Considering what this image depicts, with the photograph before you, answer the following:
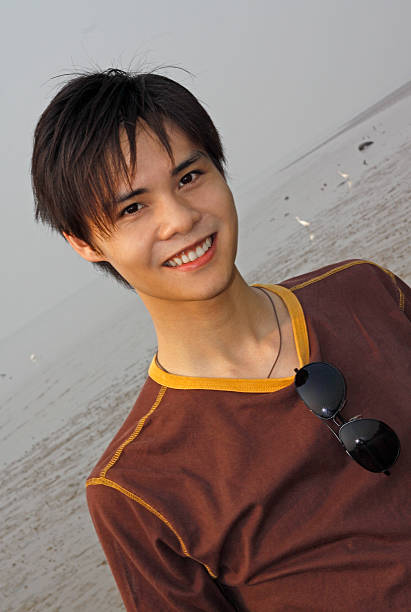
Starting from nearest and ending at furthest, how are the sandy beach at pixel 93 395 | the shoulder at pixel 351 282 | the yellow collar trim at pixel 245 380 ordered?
1. the yellow collar trim at pixel 245 380
2. the shoulder at pixel 351 282
3. the sandy beach at pixel 93 395

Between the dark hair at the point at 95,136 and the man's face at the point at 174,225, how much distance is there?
4 centimetres

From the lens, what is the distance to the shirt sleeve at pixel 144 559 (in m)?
1.54

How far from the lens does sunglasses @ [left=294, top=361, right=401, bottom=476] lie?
1.59 meters

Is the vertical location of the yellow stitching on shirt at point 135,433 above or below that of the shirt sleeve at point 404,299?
above

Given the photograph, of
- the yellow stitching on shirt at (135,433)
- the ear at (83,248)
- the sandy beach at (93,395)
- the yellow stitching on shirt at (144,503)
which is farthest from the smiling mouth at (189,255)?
the sandy beach at (93,395)

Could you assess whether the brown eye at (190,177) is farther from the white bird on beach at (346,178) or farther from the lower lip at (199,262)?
the white bird on beach at (346,178)

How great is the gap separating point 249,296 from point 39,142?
2.69 feet

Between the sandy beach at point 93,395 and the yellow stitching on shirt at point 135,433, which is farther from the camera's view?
the sandy beach at point 93,395

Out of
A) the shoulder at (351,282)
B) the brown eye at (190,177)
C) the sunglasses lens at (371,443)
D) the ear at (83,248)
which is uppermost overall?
the brown eye at (190,177)

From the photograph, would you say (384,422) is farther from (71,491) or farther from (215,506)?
(71,491)

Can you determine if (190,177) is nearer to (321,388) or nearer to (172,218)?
(172,218)

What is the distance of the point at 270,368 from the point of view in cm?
187

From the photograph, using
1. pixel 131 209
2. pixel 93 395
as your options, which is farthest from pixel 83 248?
pixel 93 395

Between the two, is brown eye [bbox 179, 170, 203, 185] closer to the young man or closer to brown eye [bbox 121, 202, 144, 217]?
the young man
